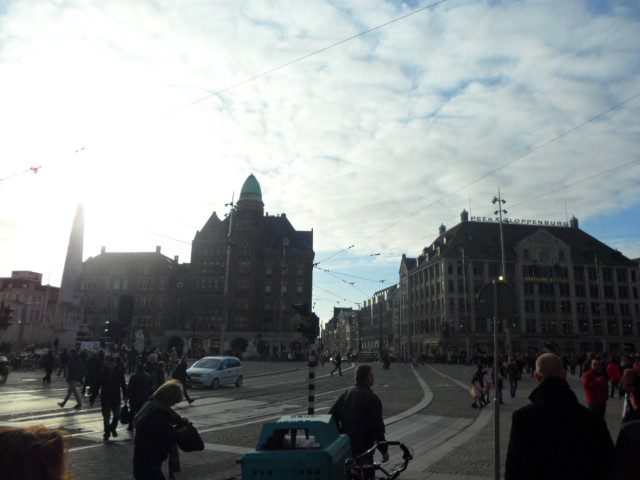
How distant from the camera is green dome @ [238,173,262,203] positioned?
286 feet

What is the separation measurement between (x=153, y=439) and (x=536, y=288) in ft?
281

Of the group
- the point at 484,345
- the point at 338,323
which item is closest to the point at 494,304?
the point at 484,345

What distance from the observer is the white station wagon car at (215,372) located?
83.0 ft

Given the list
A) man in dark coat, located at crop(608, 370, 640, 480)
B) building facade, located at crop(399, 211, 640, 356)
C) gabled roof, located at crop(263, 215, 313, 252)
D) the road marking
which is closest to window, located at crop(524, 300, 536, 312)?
building facade, located at crop(399, 211, 640, 356)

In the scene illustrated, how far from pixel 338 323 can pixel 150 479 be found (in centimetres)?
19611

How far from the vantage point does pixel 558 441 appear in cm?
343

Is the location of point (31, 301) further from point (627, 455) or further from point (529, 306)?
point (627, 455)

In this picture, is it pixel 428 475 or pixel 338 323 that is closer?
pixel 428 475

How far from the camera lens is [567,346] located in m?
78.8

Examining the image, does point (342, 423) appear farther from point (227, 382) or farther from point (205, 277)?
point (205, 277)

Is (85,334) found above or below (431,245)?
below

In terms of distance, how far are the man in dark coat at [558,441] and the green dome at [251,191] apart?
84.4m

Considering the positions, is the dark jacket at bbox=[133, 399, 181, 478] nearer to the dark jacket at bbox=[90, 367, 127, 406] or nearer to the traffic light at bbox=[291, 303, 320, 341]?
the dark jacket at bbox=[90, 367, 127, 406]

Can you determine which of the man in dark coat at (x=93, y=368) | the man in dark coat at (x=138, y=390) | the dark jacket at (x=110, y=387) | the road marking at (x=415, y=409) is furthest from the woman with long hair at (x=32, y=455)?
the man in dark coat at (x=93, y=368)
